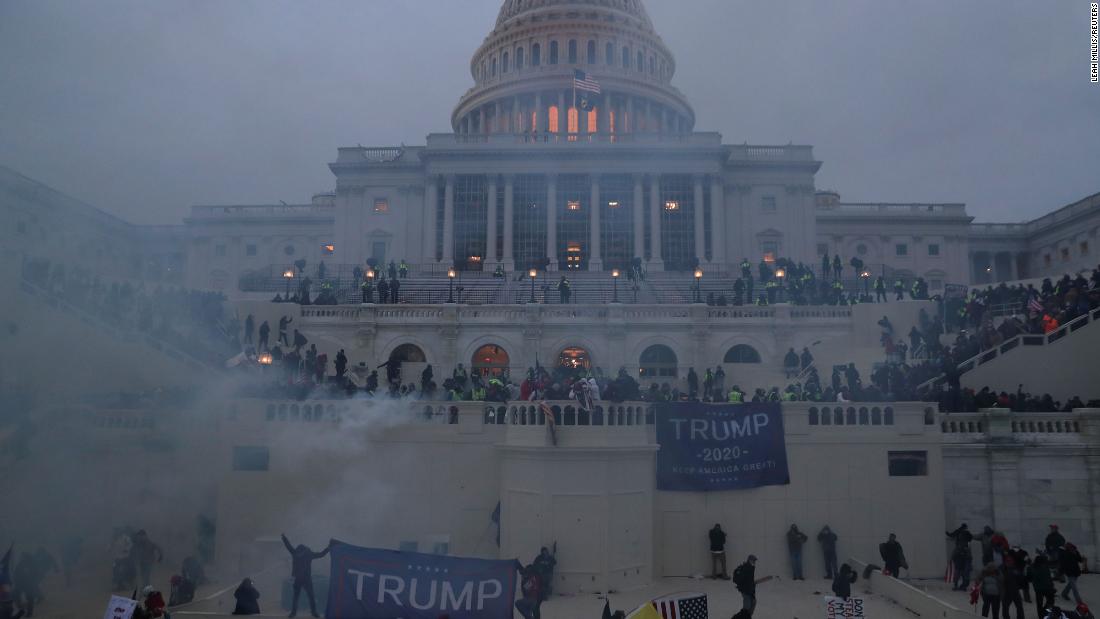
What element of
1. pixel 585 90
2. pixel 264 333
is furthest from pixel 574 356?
pixel 585 90

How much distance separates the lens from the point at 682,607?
1287 centimetres

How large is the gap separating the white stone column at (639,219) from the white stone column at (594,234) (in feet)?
8.42

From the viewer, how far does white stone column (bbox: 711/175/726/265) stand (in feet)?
197

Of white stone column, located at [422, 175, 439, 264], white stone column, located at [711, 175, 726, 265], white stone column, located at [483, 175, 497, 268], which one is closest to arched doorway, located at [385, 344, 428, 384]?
white stone column, located at [483, 175, 497, 268]

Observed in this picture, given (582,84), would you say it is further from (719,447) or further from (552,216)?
(719,447)

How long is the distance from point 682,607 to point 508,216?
49874 mm

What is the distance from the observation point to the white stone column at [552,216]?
60.5 meters

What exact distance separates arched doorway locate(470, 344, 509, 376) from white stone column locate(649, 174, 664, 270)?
24.9 metres

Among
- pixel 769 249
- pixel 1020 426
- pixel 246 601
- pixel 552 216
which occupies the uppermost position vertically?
pixel 552 216

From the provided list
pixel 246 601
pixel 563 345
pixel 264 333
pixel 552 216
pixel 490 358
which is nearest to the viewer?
pixel 246 601

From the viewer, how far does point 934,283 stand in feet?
231

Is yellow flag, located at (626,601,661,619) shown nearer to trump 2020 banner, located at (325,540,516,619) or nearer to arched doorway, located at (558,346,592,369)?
trump 2020 banner, located at (325,540,516,619)

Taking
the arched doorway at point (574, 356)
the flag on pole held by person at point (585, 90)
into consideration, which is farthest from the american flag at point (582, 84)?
the arched doorway at point (574, 356)

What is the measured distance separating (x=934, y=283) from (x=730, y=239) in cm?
1994
